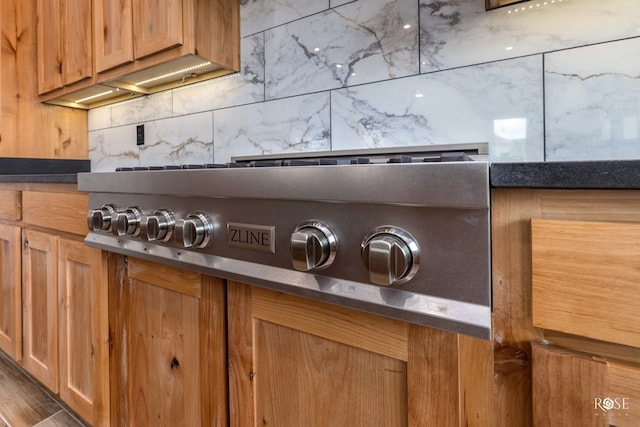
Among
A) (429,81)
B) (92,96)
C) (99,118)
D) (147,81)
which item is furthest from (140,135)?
(429,81)

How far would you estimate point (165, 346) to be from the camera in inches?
29.3

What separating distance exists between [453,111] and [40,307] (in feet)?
4.87

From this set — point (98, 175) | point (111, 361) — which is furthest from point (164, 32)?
point (111, 361)

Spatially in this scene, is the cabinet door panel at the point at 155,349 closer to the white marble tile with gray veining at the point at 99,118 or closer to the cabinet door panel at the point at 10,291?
the cabinet door panel at the point at 10,291

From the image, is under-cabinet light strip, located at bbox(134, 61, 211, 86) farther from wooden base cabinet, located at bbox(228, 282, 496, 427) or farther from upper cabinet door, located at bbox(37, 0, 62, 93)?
wooden base cabinet, located at bbox(228, 282, 496, 427)

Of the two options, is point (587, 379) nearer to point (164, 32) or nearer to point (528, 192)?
point (528, 192)

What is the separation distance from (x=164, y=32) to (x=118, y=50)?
0.33 meters

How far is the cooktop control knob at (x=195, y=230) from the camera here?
0.62 m

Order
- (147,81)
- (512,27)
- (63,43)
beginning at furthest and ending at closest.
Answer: (63,43) < (147,81) < (512,27)

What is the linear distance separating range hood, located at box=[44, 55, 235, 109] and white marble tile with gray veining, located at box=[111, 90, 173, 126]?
1.1 inches

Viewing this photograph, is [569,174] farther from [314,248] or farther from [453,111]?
[453,111]

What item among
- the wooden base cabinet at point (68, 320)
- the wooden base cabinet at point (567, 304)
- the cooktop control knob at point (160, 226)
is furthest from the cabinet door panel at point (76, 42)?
the wooden base cabinet at point (567, 304)

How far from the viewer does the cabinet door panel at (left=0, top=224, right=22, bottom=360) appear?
1289 millimetres

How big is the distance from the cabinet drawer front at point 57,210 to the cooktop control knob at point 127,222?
25 cm
